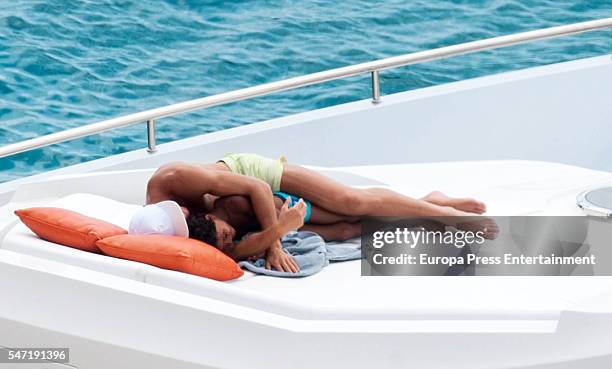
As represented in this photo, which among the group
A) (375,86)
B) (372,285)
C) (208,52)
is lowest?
(208,52)

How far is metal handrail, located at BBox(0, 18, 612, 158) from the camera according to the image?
425 centimetres

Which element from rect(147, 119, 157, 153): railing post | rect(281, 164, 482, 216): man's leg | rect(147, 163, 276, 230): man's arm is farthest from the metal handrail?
rect(281, 164, 482, 216): man's leg

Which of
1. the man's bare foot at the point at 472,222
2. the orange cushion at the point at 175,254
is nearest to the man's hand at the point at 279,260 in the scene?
the orange cushion at the point at 175,254

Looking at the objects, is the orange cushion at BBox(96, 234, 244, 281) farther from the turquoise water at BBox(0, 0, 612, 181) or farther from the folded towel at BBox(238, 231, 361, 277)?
the turquoise water at BBox(0, 0, 612, 181)

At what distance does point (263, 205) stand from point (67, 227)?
582 millimetres

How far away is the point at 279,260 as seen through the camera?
370 cm

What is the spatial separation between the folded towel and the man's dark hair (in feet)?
0.38

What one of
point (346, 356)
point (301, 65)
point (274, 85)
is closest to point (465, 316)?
point (346, 356)

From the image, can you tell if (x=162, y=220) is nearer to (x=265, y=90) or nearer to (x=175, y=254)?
(x=175, y=254)

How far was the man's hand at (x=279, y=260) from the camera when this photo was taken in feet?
12.1

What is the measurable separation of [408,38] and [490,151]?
2965mm

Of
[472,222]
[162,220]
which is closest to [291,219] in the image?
[162,220]

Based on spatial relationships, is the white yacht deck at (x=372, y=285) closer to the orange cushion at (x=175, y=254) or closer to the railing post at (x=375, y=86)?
the orange cushion at (x=175, y=254)

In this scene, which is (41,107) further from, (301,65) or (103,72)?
(301,65)
